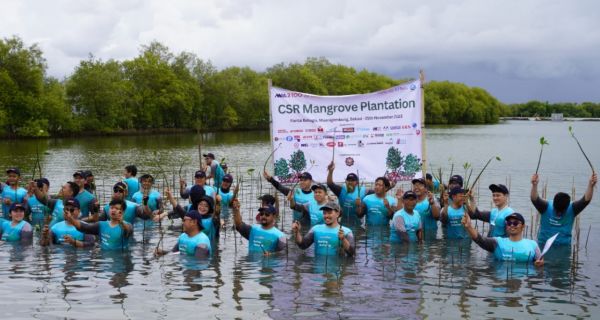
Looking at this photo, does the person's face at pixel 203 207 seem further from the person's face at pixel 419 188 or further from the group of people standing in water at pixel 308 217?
the person's face at pixel 419 188

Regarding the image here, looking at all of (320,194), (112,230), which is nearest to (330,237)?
(320,194)

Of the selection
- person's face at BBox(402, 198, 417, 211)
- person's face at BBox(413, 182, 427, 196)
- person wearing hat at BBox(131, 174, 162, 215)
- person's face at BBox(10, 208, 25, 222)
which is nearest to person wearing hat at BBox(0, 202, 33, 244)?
person's face at BBox(10, 208, 25, 222)

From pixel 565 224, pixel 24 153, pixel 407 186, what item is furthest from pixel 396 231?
pixel 24 153

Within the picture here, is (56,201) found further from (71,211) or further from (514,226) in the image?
(514,226)

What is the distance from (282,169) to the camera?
18.1 meters

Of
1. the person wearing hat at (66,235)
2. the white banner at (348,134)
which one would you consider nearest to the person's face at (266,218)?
the person wearing hat at (66,235)

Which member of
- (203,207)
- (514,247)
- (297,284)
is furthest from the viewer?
(203,207)

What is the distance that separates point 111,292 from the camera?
1137cm

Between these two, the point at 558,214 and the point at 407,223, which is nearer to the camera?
the point at 558,214

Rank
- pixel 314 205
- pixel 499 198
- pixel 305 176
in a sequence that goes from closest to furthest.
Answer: pixel 499 198 < pixel 314 205 < pixel 305 176

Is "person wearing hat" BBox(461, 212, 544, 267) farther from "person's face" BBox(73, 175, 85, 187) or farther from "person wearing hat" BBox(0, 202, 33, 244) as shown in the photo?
"person's face" BBox(73, 175, 85, 187)

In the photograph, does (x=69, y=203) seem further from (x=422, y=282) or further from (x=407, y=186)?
(x=407, y=186)

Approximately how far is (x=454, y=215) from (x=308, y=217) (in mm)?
4320

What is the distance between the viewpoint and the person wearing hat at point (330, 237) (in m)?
12.6
